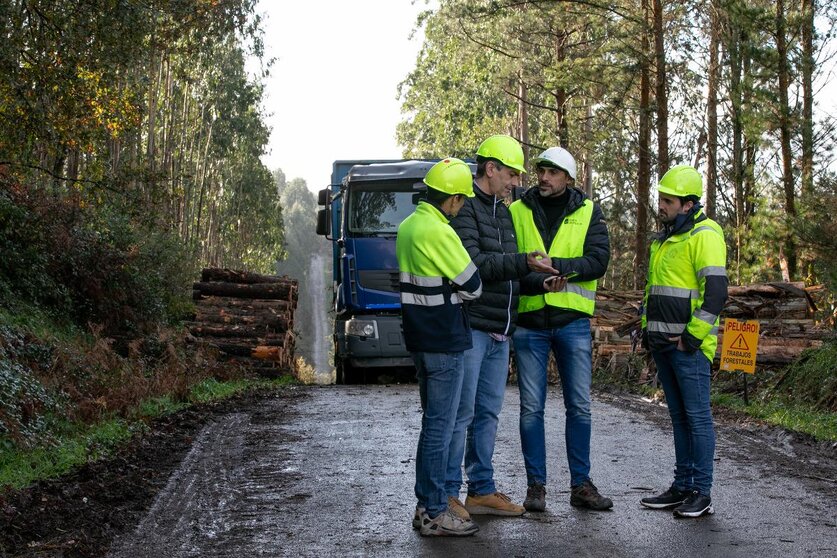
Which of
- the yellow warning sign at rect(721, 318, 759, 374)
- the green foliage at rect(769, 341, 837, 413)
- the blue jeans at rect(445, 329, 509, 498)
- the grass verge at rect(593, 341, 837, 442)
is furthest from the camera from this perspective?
the green foliage at rect(769, 341, 837, 413)

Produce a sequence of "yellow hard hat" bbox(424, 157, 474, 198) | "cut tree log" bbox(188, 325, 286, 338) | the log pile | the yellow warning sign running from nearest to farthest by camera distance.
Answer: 1. "yellow hard hat" bbox(424, 157, 474, 198)
2. the yellow warning sign
3. the log pile
4. "cut tree log" bbox(188, 325, 286, 338)

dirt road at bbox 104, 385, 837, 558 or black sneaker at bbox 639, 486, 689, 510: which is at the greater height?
black sneaker at bbox 639, 486, 689, 510

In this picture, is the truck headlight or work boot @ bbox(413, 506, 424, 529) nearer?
work boot @ bbox(413, 506, 424, 529)

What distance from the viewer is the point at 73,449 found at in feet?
34.0

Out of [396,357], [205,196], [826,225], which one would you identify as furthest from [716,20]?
[205,196]

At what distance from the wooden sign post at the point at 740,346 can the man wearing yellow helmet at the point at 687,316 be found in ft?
20.1

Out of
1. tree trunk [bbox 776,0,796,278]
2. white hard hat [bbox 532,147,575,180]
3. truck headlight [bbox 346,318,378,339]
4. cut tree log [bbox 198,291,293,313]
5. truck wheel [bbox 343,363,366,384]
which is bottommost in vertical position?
truck wheel [bbox 343,363,366,384]

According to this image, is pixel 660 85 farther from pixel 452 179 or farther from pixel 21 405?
pixel 452 179

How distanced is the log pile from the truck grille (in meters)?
4.15

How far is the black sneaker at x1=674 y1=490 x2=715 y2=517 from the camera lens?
7570 millimetres

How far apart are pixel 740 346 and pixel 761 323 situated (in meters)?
4.47

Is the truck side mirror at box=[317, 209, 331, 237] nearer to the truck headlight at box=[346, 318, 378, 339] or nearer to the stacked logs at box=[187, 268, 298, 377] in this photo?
the truck headlight at box=[346, 318, 378, 339]

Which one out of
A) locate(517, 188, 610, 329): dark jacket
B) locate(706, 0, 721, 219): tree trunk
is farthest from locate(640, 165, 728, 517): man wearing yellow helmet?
locate(706, 0, 721, 219): tree trunk

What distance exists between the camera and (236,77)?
59656mm
